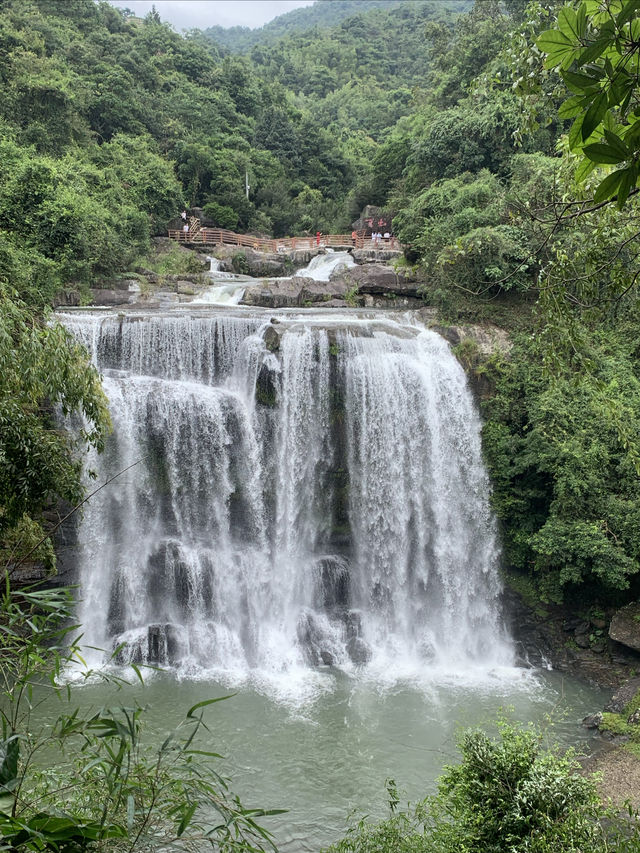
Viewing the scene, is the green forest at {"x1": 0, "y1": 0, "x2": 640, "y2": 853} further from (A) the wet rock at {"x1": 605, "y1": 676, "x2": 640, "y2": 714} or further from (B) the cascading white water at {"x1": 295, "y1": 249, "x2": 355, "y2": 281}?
(B) the cascading white water at {"x1": 295, "y1": 249, "x2": 355, "y2": 281}

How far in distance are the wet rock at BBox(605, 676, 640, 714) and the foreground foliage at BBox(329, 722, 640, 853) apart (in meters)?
5.02

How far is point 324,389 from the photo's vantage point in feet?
43.3

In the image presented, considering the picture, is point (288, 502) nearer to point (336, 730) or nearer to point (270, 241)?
point (336, 730)

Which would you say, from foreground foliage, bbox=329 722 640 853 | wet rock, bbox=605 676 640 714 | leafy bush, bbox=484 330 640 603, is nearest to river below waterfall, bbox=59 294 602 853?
wet rock, bbox=605 676 640 714

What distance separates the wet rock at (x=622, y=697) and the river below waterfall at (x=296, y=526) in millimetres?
469

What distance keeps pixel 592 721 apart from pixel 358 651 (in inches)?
164

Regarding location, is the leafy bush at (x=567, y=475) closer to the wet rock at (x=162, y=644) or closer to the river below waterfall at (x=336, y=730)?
the river below waterfall at (x=336, y=730)

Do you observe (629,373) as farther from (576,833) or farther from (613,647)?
(576,833)

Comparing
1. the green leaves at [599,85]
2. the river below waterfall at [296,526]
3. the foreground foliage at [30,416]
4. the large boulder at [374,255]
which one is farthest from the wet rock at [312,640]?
the large boulder at [374,255]

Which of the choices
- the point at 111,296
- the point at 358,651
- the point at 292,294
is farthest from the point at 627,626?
the point at 111,296

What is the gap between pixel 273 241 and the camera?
27281 millimetres

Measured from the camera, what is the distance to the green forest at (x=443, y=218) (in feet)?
13.3

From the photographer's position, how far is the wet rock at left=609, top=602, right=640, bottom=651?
36.6 ft

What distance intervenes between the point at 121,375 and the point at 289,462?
3.95 meters
